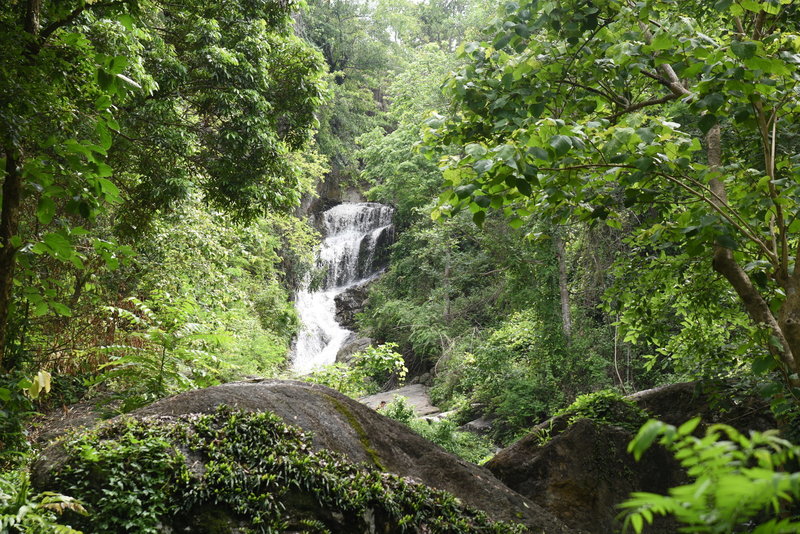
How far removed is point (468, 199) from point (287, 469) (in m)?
2.30

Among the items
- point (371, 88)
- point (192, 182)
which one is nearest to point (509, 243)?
point (192, 182)

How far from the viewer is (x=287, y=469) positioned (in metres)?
3.58

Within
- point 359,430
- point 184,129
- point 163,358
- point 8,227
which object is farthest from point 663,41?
point 184,129

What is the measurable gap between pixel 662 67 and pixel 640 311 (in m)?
2.07

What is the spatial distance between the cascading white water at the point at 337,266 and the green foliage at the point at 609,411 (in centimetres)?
1544

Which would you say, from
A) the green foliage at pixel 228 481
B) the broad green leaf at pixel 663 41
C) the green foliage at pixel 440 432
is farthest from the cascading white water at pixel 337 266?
the broad green leaf at pixel 663 41

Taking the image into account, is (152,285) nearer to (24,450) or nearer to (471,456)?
(24,450)

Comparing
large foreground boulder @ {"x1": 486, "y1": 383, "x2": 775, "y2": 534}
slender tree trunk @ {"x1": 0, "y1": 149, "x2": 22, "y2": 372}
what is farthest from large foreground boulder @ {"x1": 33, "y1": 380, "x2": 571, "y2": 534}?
slender tree trunk @ {"x1": 0, "y1": 149, "x2": 22, "y2": 372}

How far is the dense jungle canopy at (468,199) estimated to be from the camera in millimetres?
2572

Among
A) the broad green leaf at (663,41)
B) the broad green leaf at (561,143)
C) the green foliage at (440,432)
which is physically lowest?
the green foliage at (440,432)

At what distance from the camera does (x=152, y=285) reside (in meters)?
8.32

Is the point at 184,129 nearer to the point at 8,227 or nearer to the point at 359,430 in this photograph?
the point at 359,430

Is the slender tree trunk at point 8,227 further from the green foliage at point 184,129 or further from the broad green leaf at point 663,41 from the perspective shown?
the broad green leaf at point 663,41

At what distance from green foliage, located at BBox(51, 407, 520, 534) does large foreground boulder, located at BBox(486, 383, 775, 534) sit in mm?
1278
